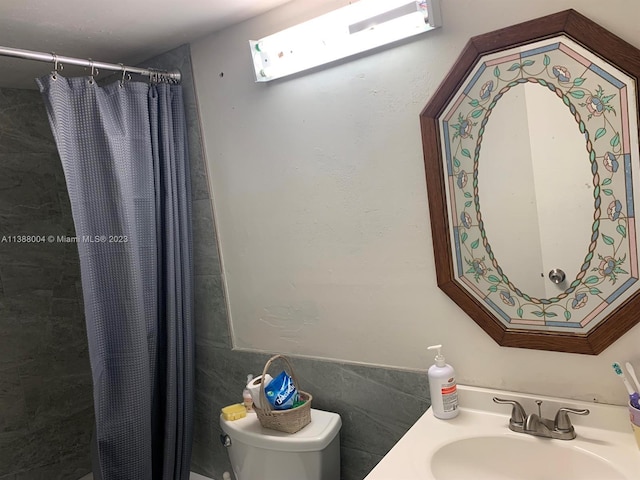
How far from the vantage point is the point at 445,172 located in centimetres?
140

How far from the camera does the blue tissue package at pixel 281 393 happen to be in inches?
62.1

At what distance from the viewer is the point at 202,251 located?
204 cm

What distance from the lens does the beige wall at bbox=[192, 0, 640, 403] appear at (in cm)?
134

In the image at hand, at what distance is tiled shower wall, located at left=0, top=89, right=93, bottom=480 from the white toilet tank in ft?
3.90

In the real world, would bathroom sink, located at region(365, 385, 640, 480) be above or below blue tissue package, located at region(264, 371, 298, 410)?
below

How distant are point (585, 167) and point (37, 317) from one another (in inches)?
90.7

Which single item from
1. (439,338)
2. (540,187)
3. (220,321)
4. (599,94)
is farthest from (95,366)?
(599,94)

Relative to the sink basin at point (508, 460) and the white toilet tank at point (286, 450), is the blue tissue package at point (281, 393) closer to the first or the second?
the white toilet tank at point (286, 450)

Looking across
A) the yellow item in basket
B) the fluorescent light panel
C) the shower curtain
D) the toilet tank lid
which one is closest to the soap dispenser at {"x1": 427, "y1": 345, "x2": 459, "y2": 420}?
the toilet tank lid

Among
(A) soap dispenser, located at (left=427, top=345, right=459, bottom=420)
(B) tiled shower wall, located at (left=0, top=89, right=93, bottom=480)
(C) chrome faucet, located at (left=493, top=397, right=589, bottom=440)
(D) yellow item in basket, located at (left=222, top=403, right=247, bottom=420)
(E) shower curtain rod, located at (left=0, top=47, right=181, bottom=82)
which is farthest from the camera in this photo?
(B) tiled shower wall, located at (left=0, top=89, right=93, bottom=480)

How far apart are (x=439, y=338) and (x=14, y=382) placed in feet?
6.28

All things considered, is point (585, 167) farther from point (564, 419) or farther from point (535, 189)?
point (564, 419)

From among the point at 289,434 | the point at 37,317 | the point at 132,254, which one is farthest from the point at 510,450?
the point at 37,317

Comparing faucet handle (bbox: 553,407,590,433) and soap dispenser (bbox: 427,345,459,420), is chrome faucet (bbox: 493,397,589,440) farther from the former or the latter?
soap dispenser (bbox: 427,345,459,420)
